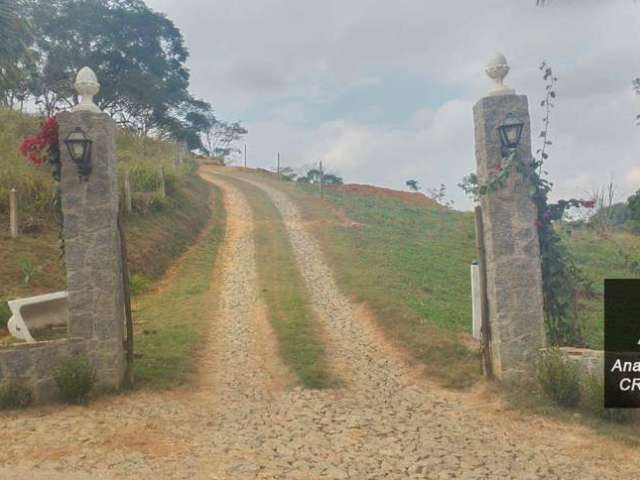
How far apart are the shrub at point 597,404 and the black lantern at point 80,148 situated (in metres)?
5.39

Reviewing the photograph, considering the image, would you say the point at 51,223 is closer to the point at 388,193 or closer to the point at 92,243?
the point at 92,243

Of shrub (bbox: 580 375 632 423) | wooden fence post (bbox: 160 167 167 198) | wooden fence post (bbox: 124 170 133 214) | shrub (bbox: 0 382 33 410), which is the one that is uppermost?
wooden fence post (bbox: 160 167 167 198)

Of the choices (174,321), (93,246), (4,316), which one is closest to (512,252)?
(93,246)

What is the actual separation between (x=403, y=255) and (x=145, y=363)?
29.1ft

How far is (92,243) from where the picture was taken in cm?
602

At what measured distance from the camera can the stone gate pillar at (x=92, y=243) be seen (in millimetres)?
6008

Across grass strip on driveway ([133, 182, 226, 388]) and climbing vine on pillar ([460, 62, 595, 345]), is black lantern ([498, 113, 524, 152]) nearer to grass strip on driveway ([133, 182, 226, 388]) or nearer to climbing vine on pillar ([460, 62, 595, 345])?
climbing vine on pillar ([460, 62, 595, 345])

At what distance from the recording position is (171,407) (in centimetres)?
577

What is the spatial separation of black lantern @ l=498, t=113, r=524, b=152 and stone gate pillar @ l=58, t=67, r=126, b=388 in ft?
13.7

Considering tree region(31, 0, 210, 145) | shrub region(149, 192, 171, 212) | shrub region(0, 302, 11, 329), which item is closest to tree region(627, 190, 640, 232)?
shrub region(149, 192, 171, 212)

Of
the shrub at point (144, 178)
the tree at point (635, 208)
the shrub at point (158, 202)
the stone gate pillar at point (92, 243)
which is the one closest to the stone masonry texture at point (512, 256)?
the stone gate pillar at point (92, 243)

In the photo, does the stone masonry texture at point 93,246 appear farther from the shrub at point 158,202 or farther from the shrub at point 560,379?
the shrub at point 158,202

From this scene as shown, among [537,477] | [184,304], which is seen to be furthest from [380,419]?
[184,304]

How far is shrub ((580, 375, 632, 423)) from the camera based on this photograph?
5.20 meters
